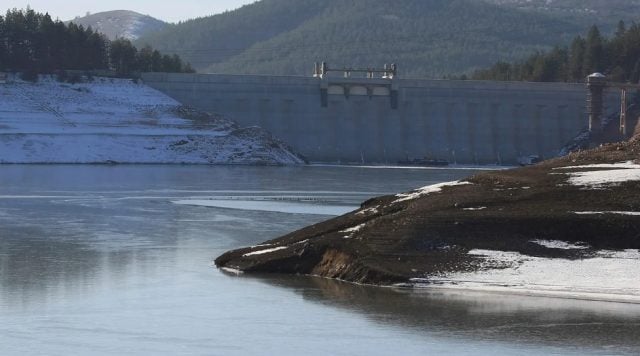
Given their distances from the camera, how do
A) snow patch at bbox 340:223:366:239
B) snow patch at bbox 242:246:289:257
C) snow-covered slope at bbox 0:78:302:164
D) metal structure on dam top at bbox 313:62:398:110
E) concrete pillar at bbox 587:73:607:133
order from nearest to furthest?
snow patch at bbox 340:223:366:239, snow patch at bbox 242:246:289:257, snow-covered slope at bbox 0:78:302:164, metal structure on dam top at bbox 313:62:398:110, concrete pillar at bbox 587:73:607:133

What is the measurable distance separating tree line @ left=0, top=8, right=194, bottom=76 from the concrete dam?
399 inches

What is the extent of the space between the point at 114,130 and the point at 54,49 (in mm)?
24831

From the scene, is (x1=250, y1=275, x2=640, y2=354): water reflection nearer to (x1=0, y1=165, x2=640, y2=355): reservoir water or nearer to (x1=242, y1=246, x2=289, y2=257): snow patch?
Result: (x1=0, y1=165, x2=640, y2=355): reservoir water

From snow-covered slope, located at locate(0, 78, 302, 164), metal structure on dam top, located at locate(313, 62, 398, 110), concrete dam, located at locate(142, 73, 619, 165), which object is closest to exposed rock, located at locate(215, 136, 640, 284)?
snow-covered slope, located at locate(0, 78, 302, 164)

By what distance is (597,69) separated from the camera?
6781 inches

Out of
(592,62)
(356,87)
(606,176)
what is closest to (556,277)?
(606,176)

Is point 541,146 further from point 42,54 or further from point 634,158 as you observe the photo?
point 634,158

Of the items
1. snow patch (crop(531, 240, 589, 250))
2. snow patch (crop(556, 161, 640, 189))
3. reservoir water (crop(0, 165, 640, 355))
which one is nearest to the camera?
reservoir water (crop(0, 165, 640, 355))

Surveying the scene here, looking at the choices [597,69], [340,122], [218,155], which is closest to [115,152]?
[218,155]

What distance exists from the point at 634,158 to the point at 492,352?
702 inches

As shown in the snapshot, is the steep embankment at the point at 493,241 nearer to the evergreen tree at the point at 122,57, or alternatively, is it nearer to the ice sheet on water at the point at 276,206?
the ice sheet on water at the point at 276,206

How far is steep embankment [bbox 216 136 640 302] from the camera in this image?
31.5m

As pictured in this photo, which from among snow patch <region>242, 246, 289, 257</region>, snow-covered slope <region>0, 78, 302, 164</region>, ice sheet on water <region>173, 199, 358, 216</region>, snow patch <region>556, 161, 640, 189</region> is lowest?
snow-covered slope <region>0, 78, 302, 164</region>

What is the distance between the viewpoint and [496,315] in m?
28.2
